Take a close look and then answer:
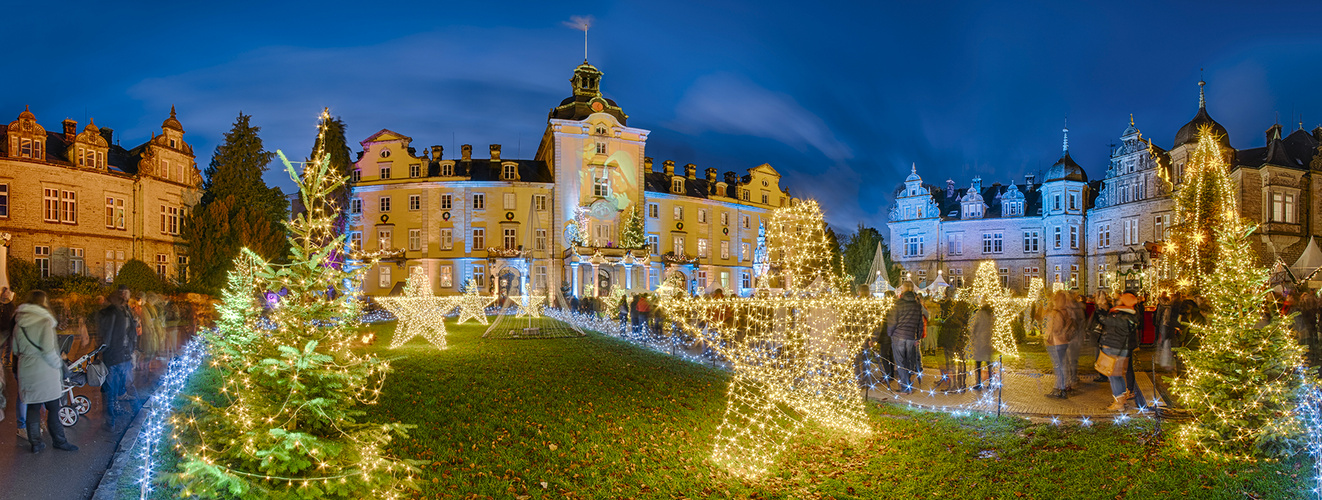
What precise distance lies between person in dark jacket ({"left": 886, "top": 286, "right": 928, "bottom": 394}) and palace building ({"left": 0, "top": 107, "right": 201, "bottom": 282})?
35942 mm

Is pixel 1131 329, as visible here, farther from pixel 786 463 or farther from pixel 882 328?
pixel 786 463

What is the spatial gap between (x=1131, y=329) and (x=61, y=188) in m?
42.8

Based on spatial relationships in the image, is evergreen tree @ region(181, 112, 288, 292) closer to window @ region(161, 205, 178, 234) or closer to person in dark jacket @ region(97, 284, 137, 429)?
window @ region(161, 205, 178, 234)

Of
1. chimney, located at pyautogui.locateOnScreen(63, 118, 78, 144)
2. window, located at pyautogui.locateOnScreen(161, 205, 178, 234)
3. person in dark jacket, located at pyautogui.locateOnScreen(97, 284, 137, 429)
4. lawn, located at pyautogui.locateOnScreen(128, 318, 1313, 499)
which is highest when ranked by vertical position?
chimney, located at pyautogui.locateOnScreen(63, 118, 78, 144)

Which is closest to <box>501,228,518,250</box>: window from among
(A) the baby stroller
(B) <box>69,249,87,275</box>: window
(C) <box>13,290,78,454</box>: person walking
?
(B) <box>69,249,87,275</box>: window

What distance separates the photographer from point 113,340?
920cm

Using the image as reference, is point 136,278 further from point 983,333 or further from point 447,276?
point 983,333

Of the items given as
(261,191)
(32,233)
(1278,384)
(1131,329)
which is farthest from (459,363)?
(32,233)

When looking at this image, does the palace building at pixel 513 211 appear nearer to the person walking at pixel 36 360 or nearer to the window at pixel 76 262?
the window at pixel 76 262

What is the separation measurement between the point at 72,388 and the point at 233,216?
1025 inches

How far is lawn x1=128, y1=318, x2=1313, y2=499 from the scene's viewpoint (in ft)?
23.1

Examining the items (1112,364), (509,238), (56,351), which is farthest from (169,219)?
(1112,364)

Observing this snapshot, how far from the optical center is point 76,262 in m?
34.2

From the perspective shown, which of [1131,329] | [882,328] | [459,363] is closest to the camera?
[1131,329]
